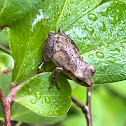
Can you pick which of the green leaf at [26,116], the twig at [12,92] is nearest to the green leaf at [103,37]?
the twig at [12,92]

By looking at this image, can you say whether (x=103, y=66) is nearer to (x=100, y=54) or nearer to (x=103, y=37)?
(x=100, y=54)

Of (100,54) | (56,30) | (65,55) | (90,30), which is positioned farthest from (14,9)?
(65,55)

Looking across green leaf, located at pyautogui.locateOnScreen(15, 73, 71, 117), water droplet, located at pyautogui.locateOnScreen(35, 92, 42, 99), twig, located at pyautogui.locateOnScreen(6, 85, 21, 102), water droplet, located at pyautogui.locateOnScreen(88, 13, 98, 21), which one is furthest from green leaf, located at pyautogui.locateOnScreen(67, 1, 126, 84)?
twig, located at pyautogui.locateOnScreen(6, 85, 21, 102)

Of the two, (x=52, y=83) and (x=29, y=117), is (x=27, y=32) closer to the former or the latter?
(x=52, y=83)

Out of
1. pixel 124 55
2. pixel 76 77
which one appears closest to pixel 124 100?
pixel 76 77

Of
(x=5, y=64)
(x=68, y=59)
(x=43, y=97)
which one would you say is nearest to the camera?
(x=5, y=64)

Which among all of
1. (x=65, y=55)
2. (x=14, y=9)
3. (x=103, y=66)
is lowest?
(x=65, y=55)
